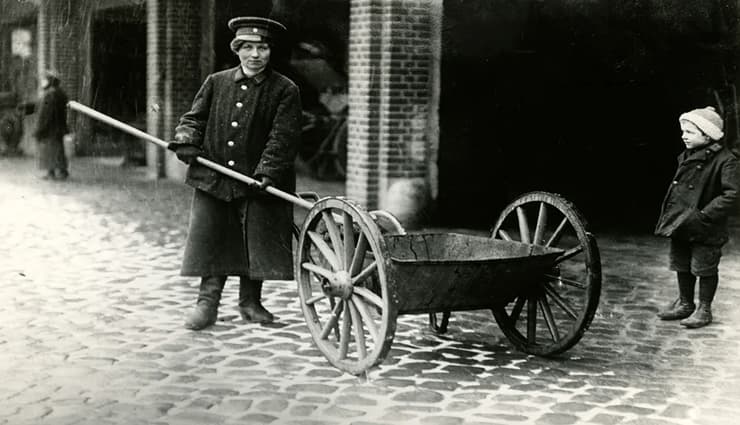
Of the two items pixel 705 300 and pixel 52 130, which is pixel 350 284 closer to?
pixel 705 300

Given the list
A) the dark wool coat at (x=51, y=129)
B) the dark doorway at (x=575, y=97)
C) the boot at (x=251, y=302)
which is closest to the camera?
the boot at (x=251, y=302)

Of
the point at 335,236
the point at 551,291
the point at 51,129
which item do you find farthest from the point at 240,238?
the point at 51,129

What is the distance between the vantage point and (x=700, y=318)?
706cm

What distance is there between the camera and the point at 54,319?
6.67 metres

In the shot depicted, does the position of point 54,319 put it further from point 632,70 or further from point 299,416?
point 632,70

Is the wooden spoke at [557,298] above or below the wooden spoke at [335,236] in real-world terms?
below

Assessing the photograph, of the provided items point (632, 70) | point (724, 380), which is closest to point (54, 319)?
point (724, 380)

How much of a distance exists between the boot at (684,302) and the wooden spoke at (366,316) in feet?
9.44

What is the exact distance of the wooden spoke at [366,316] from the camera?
5291mm

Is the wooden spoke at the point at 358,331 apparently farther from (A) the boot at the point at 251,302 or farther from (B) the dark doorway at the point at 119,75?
(B) the dark doorway at the point at 119,75

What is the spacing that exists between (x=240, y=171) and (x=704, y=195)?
3.28 meters

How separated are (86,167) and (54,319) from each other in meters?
13.1

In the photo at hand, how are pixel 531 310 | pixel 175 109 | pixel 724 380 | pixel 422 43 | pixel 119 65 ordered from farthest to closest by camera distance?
pixel 119 65, pixel 175 109, pixel 422 43, pixel 531 310, pixel 724 380

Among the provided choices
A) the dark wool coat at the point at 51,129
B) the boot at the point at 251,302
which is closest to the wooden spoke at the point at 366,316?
the boot at the point at 251,302
